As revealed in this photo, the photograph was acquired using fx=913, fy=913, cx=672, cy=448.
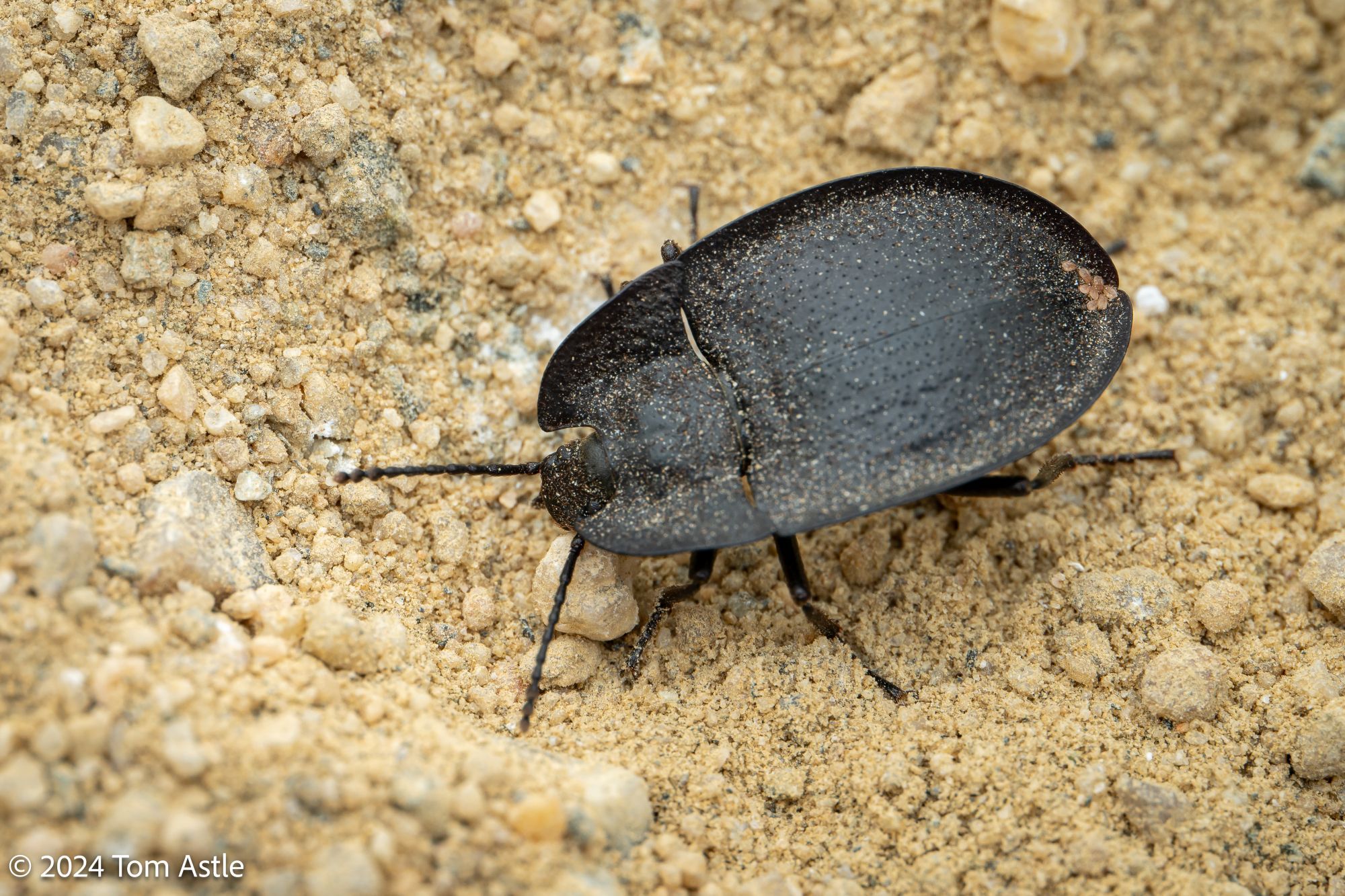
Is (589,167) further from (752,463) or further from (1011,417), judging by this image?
(1011,417)

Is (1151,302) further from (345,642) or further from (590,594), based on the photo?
(345,642)

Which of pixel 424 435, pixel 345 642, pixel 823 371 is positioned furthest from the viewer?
pixel 424 435

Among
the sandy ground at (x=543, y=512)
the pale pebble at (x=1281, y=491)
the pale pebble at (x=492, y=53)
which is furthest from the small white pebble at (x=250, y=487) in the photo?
the pale pebble at (x=1281, y=491)

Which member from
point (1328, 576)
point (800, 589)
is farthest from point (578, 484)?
point (1328, 576)

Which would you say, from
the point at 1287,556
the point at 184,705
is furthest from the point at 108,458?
the point at 1287,556

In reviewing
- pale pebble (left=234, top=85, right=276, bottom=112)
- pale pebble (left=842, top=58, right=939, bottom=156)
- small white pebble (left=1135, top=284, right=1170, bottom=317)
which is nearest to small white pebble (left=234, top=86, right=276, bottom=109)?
pale pebble (left=234, top=85, right=276, bottom=112)

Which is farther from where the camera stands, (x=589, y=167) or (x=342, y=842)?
(x=589, y=167)

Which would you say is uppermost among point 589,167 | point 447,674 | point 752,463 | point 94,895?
point 589,167

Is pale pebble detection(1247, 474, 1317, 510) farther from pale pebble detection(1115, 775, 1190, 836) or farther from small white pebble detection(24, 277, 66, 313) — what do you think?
small white pebble detection(24, 277, 66, 313)
